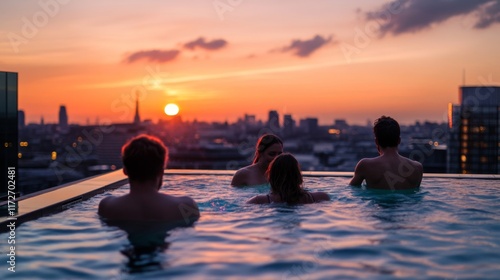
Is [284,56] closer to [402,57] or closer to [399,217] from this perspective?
[402,57]

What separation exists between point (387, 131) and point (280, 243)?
2661mm

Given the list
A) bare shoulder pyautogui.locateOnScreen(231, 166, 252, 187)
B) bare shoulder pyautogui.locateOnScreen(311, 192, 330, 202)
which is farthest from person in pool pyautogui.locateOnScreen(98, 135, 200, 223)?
bare shoulder pyautogui.locateOnScreen(231, 166, 252, 187)

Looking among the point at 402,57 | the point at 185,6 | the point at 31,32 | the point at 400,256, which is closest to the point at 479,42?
the point at 402,57

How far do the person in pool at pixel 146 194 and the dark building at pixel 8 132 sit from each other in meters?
3.19

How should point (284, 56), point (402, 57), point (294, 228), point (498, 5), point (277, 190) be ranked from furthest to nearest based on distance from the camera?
point (284, 56) < point (498, 5) < point (402, 57) < point (277, 190) < point (294, 228)

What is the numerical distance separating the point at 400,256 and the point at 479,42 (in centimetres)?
2435

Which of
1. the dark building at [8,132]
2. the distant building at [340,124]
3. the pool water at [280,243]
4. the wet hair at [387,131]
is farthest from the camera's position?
the distant building at [340,124]

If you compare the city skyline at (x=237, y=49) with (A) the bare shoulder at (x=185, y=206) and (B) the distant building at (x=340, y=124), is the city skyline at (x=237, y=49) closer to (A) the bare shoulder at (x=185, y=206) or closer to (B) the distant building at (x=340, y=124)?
(A) the bare shoulder at (x=185, y=206)

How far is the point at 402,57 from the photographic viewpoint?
73.5 feet

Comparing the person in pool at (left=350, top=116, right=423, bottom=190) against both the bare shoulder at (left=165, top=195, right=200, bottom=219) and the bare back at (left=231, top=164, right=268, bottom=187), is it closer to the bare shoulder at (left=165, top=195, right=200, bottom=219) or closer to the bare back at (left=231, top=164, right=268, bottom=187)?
the bare back at (left=231, top=164, right=268, bottom=187)

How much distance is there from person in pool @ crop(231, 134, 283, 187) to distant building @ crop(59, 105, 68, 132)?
217ft

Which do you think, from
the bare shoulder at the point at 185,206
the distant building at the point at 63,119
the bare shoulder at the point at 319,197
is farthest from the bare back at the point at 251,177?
the distant building at the point at 63,119

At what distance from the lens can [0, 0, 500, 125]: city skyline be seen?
10016 mm

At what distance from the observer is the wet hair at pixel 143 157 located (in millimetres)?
3559
